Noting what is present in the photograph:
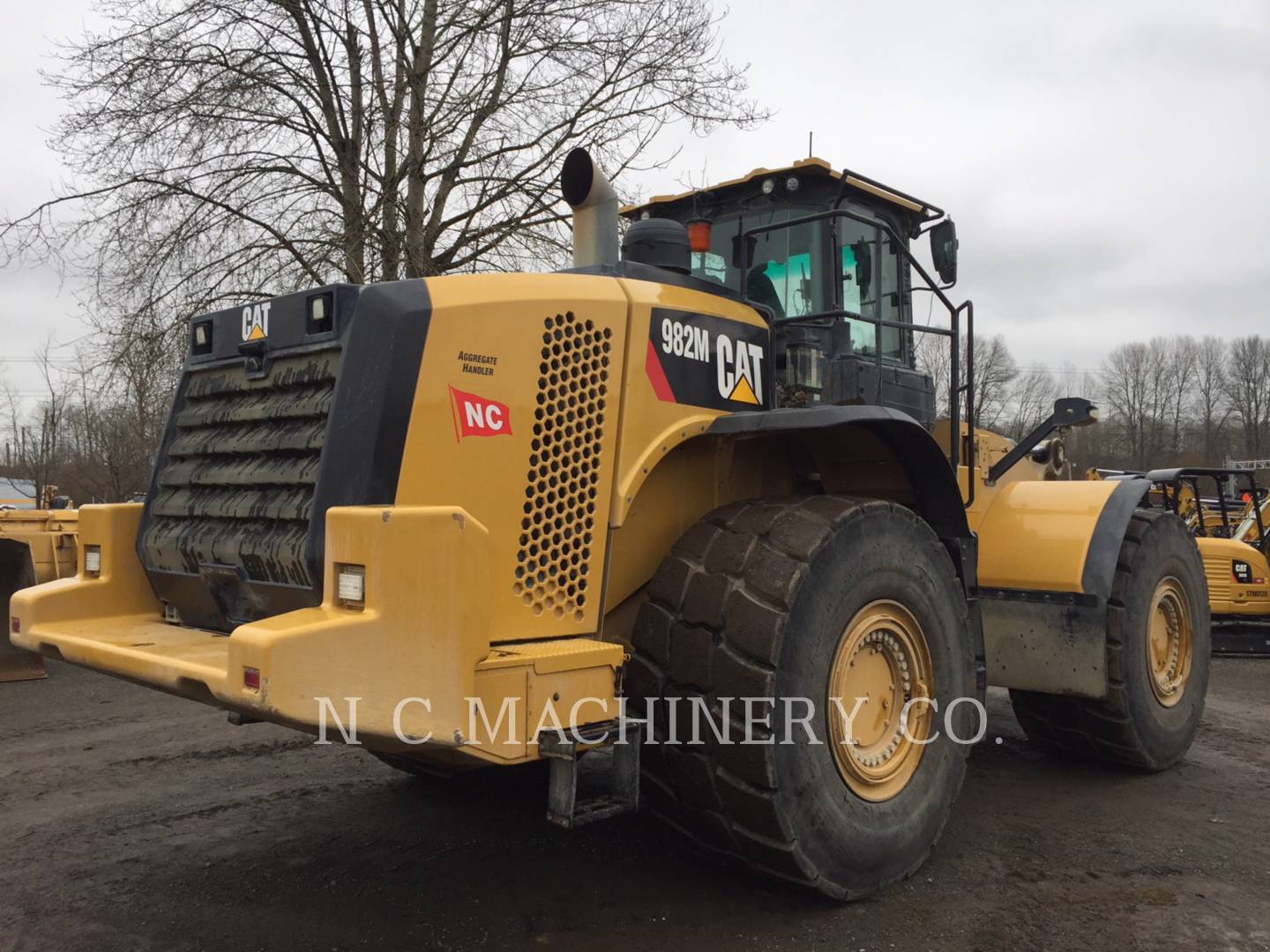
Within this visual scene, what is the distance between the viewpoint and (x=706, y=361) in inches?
153

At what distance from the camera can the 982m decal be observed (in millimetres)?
3678

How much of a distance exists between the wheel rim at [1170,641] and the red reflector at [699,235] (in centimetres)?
300

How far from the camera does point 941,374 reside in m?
5.26

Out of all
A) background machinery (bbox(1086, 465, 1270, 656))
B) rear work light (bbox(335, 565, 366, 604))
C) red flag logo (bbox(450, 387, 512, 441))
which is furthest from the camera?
background machinery (bbox(1086, 465, 1270, 656))

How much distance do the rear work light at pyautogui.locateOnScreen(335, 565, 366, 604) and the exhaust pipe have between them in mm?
1700

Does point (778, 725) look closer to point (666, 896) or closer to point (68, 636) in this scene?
point (666, 896)

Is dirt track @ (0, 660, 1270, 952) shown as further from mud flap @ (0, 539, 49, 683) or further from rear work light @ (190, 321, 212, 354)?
mud flap @ (0, 539, 49, 683)

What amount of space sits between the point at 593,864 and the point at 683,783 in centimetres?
87

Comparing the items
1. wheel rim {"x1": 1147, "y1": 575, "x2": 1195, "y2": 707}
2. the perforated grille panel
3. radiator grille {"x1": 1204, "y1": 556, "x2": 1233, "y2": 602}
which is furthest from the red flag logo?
radiator grille {"x1": 1204, "y1": 556, "x2": 1233, "y2": 602}

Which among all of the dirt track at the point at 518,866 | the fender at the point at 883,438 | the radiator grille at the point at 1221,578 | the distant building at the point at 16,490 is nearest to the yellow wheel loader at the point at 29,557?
the dirt track at the point at 518,866

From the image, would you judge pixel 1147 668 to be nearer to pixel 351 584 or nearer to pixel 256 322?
pixel 351 584

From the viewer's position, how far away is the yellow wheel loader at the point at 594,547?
2.88 m

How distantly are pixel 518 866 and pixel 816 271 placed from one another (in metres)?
2.83

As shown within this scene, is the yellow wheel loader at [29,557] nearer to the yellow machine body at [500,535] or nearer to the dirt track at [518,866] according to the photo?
the dirt track at [518,866]
